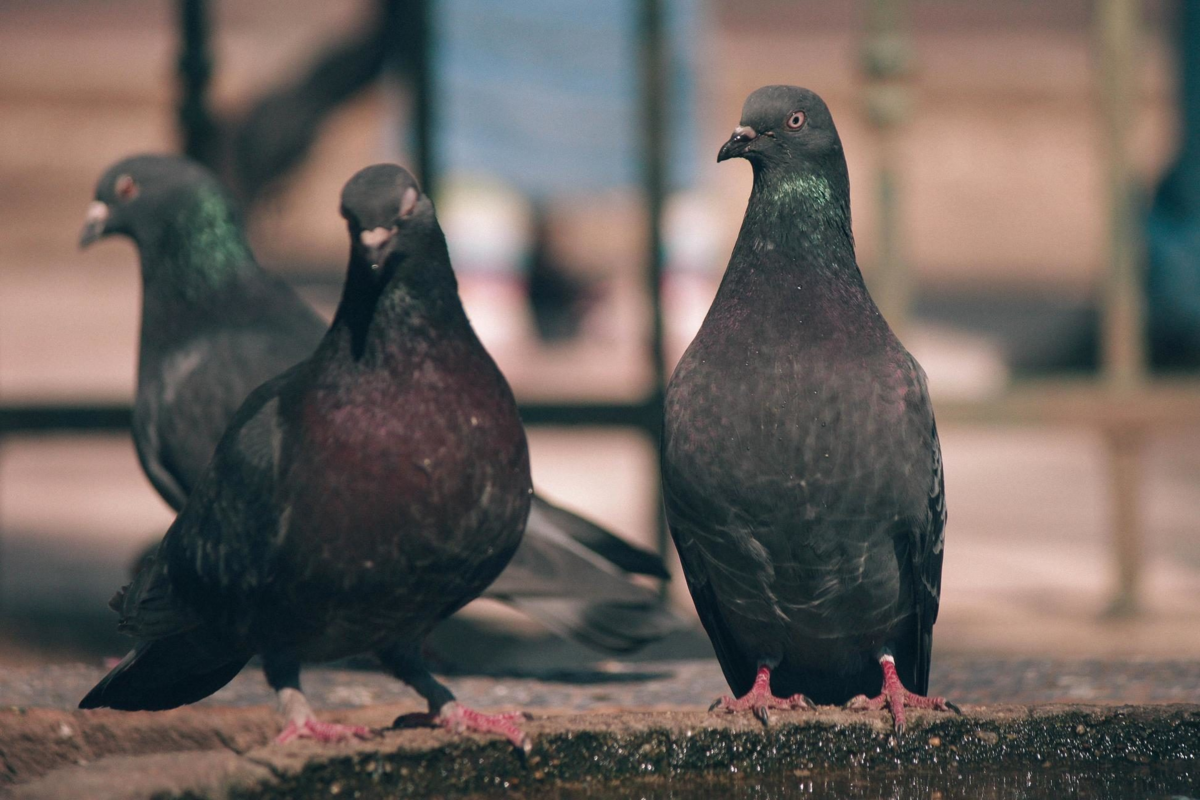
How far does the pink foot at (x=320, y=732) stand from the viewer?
261 cm

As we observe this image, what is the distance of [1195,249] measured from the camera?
693 centimetres

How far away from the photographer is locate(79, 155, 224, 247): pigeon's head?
4.14 m

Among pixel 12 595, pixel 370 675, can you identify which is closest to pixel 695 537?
pixel 370 675

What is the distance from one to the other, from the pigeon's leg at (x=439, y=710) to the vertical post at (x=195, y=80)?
297 cm

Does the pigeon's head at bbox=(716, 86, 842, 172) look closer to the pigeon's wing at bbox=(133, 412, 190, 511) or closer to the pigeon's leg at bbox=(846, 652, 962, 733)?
the pigeon's leg at bbox=(846, 652, 962, 733)

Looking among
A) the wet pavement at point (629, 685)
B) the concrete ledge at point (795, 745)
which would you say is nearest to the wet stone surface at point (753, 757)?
the concrete ledge at point (795, 745)

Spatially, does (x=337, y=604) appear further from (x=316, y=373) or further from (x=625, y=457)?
(x=625, y=457)

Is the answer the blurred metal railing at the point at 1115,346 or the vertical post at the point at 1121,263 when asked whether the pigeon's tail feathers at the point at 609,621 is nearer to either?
the blurred metal railing at the point at 1115,346

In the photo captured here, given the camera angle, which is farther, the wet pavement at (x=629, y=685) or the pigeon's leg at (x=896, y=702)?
the wet pavement at (x=629, y=685)

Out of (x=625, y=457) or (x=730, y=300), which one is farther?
(x=625, y=457)

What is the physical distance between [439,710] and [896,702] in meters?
0.75

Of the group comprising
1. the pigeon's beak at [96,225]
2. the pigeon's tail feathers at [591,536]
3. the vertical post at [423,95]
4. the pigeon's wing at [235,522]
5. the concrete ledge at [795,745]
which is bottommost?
the concrete ledge at [795,745]

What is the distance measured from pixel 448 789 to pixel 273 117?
5896 mm

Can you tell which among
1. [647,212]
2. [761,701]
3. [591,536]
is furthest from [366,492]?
[647,212]
